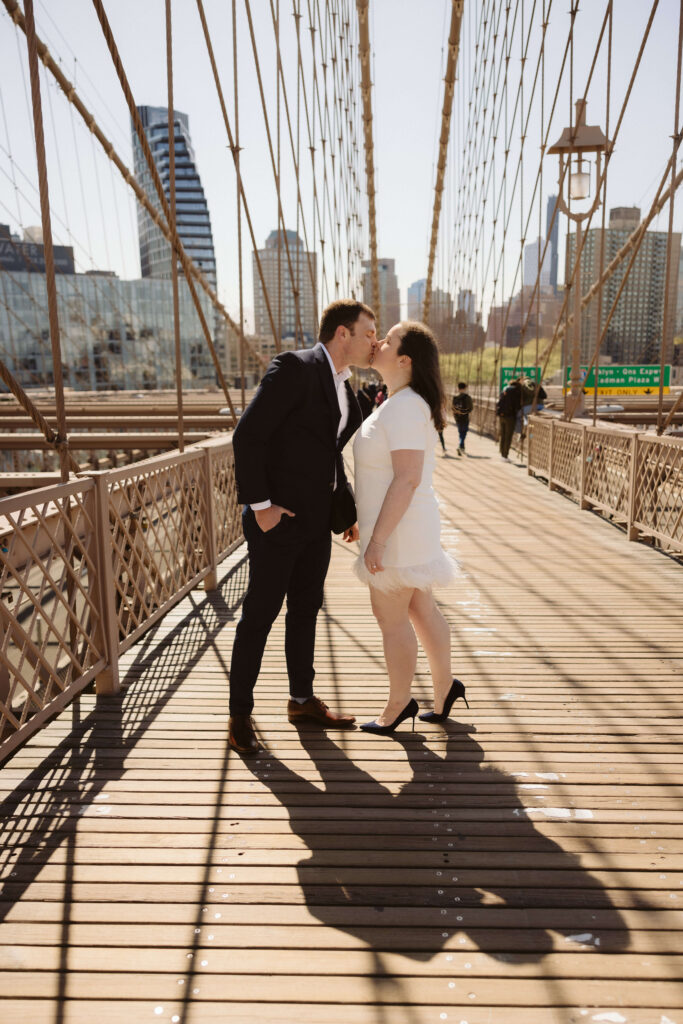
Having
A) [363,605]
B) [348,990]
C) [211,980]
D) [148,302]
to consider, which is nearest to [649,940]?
[348,990]

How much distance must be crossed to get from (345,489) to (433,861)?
2.82ft

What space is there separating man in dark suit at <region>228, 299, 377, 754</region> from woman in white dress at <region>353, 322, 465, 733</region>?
7 cm

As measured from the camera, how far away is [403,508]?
5.54 ft

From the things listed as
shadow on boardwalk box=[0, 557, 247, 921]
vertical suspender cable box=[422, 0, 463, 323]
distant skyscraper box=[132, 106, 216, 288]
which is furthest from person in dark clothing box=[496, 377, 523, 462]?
distant skyscraper box=[132, 106, 216, 288]

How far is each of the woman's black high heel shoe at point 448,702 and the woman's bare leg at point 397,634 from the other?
15 centimetres

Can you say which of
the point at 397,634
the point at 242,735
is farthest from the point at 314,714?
the point at 397,634

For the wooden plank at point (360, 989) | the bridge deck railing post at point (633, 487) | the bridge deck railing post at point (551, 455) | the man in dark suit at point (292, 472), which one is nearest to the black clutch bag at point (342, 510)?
the man in dark suit at point (292, 472)

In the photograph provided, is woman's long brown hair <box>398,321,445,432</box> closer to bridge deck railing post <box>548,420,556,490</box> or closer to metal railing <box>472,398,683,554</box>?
metal railing <box>472,398,683,554</box>

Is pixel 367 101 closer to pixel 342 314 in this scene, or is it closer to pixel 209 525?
pixel 209 525

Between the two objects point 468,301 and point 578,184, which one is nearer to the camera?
point 578,184

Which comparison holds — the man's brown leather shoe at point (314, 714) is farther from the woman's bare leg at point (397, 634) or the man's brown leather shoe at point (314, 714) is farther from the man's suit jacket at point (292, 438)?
the man's suit jacket at point (292, 438)

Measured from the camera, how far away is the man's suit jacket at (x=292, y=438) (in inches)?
66.3

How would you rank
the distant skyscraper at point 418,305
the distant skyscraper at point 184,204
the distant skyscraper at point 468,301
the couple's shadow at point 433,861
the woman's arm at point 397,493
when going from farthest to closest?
the distant skyscraper at point 184,204 < the distant skyscraper at point 418,305 < the distant skyscraper at point 468,301 < the woman's arm at point 397,493 < the couple's shadow at point 433,861

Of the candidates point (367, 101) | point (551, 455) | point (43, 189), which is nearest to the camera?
point (43, 189)
